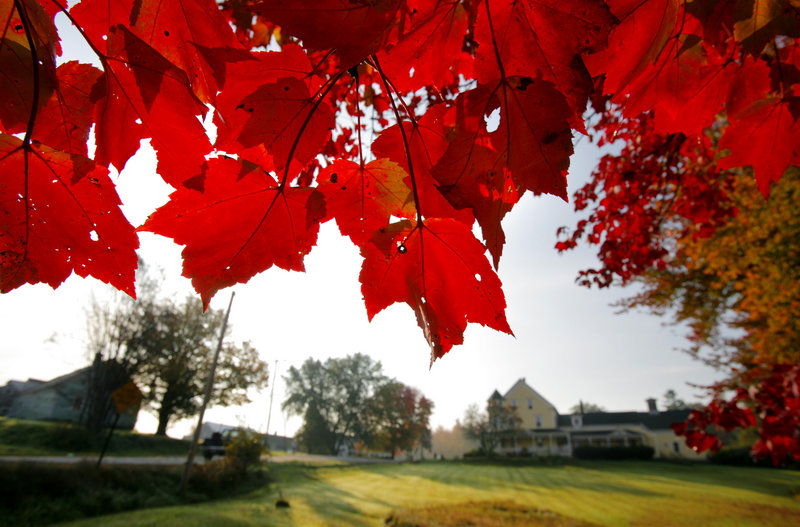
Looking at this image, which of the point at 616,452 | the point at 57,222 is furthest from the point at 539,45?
the point at 616,452

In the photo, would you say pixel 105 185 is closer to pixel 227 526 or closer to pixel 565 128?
pixel 565 128

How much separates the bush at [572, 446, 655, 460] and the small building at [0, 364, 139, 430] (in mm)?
36371

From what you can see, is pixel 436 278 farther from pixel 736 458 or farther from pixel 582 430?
pixel 582 430

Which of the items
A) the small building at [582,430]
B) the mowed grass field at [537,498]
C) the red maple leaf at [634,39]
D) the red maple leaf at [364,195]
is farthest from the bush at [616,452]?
the red maple leaf at [364,195]

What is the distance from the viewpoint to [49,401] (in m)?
29.8

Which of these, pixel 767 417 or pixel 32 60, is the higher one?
pixel 32 60

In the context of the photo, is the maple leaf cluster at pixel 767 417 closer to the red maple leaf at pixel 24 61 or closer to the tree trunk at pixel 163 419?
the red maple leaf at pixel 24 61

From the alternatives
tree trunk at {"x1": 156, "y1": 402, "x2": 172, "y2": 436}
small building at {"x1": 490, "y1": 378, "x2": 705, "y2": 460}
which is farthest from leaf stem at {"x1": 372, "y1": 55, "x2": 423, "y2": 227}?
small building at {"x1": 490, "y1": 378, "x2": 705, "y2": 460}

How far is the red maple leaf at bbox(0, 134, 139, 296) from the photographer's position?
1.71 ft

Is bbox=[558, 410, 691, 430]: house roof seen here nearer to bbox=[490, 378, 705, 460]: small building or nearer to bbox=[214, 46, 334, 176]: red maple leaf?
bbox=[490, 378, 705, 460]: small building

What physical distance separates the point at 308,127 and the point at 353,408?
49.8 m

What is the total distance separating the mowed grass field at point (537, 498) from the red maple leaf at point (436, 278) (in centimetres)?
992

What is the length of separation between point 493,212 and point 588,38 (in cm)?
26

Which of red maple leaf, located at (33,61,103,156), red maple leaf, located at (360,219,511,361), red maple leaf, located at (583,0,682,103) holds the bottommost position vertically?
red maple leaf, located at (360,219,511,361)
